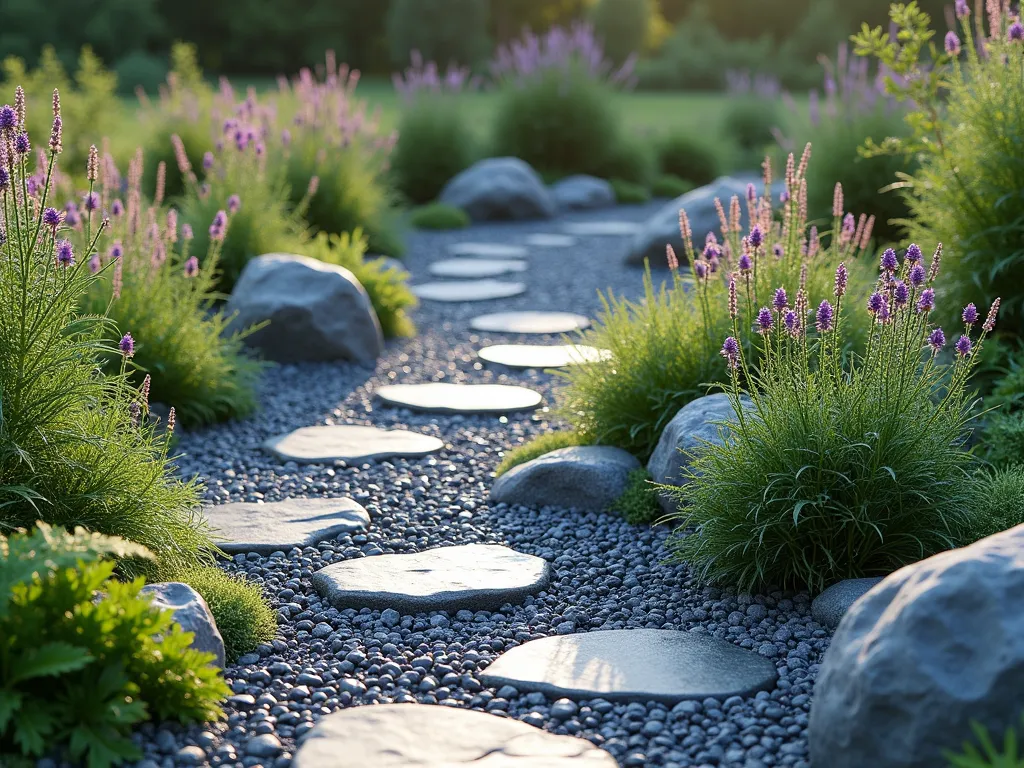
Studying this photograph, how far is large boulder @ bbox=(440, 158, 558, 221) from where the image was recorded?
444 inches

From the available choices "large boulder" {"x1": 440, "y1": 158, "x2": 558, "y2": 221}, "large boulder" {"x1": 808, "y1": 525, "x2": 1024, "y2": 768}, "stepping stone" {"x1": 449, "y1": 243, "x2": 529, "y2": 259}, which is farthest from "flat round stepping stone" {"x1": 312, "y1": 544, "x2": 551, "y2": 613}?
"large boulder" {"x1": 440, "y1": 158, "x2": 558, "y2": 221}

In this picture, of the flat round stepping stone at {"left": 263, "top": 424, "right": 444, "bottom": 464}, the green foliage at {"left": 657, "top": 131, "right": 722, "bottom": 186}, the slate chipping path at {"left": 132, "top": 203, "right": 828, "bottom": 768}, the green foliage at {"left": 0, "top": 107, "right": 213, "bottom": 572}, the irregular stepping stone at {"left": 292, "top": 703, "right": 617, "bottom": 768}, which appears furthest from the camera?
the green foliage at {"left": 657, "top": 131, "right": 722, "bottom": 186}

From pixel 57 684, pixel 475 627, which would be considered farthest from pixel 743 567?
pixel 57 684

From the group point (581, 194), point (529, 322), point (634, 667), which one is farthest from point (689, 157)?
point (634, 667)

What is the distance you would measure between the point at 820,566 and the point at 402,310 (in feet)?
13.2

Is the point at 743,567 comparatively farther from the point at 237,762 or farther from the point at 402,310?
the point at 402,310

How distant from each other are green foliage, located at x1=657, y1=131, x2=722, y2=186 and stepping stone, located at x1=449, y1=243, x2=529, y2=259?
4863 millimetres

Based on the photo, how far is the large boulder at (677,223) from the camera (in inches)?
312

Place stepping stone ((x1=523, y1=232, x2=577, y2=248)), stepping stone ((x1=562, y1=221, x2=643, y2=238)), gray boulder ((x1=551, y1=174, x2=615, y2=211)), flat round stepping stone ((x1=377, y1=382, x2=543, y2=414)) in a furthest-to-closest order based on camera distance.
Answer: gray boulder ((x1=551, y1=174, x2=615, y2=211))
stepping stone ((x1=562, y1=221, x2=643, y2=238))
stepping stone ((x1=523, y1=232, x2=577, y2=248))
flat round stepping stone ((x1=377, y1=382, x2=543, y2=414))

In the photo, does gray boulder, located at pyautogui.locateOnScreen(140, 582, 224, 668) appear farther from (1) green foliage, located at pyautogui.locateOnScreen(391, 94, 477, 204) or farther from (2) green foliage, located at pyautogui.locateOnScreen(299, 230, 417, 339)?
(1) green foliage, located at pyautogui.locateOnScreen(391, 94, 477, 204)

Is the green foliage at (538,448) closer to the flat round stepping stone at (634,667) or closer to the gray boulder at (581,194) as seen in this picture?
the flat round stepping stone at (634,667)

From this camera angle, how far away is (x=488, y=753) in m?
2.34

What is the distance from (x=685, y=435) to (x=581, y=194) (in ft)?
29.6

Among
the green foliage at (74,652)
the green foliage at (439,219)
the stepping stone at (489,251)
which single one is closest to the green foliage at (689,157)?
the green foliage at (439,219)
